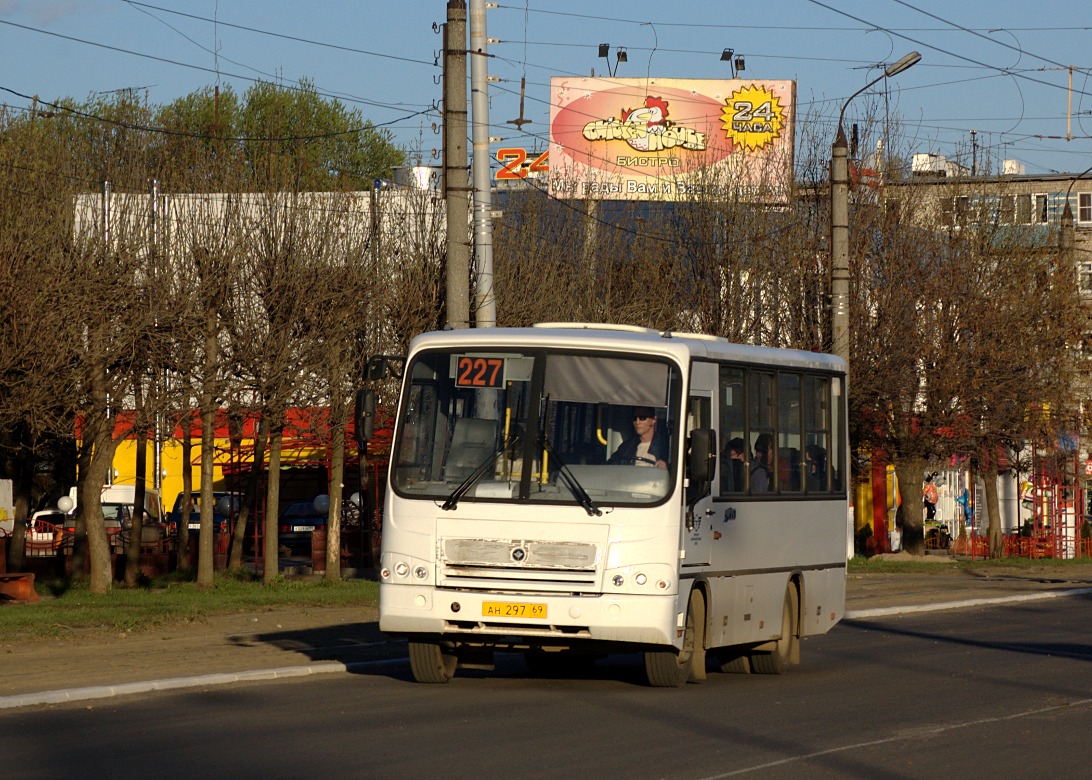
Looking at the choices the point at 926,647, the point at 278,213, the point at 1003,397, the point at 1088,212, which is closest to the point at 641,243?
the point at 1003,397

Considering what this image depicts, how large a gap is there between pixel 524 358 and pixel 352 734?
13.1 ft

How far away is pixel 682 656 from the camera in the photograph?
46.4 feet

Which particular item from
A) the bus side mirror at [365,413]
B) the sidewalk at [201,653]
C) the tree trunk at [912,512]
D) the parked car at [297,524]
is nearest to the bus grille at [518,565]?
the bus side mirror at [365,413]

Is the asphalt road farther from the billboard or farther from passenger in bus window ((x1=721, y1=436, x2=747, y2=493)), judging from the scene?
the billboard

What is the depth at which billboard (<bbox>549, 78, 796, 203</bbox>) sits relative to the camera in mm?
49188

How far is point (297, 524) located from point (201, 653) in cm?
2905

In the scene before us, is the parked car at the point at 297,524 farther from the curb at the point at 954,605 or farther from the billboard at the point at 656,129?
the curb at the point at 954,605

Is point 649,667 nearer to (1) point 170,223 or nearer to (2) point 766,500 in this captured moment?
(2) point 766,500

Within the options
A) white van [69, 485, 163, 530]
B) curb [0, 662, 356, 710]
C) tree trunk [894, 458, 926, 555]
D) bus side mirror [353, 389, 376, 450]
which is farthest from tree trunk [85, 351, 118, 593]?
tree trunk [894, 458, 926, 555]

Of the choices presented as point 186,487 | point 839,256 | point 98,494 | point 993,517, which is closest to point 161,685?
point 98,494

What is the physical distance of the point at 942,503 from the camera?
2584 inches

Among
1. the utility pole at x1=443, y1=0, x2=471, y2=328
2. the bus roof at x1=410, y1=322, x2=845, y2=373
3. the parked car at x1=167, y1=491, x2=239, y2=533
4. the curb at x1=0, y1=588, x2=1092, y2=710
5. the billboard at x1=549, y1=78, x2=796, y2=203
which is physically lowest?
the curb at x1=0, y1=588, x2=1092, y2=710

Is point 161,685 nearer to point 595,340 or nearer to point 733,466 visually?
point 595,340

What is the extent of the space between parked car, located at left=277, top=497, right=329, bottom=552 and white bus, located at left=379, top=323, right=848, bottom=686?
31.3 metres
